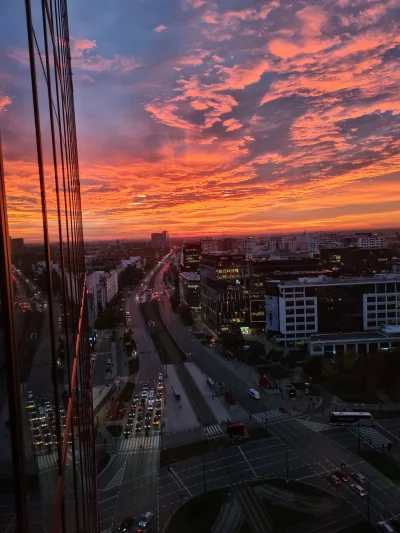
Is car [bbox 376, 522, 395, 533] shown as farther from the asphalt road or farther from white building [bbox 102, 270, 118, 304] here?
white building [bbox 102, 270, 118, 304]

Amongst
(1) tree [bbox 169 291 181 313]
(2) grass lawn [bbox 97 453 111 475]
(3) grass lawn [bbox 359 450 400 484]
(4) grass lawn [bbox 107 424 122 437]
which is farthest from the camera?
(1) tree [bbox 169 291 181 313]

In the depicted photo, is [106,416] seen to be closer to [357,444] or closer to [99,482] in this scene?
[99,482]

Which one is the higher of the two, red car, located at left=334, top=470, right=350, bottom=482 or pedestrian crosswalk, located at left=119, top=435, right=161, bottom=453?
red car, located at left=334, top=470, right=350, bottom=482

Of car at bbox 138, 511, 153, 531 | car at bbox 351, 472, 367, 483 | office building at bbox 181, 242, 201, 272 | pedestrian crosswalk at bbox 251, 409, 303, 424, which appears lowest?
pedestrian crosswalk at bbox 251, 409, 303, 424

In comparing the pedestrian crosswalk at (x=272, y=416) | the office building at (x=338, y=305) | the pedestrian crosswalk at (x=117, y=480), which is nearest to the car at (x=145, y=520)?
the pedestrian crosswalk at (x=117, y=480)

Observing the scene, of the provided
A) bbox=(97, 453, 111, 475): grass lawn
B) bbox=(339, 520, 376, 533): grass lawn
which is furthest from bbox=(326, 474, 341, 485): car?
bbox=(97, 453, 111, 475): grass lawn

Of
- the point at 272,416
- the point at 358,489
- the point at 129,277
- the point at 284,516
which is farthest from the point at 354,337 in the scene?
the point at 129,277

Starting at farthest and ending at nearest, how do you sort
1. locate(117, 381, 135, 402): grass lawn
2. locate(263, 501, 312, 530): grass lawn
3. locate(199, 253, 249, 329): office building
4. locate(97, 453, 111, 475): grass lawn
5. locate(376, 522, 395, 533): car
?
locate(199, 253, 249, 329): office building → locate(117, 381, 135, 402): grass lawn → locate(97, 453, 111, 475): grass lawn → locate(263, 501, 312, 530): grass lawn → locate(376, 522, 395, 533): car
